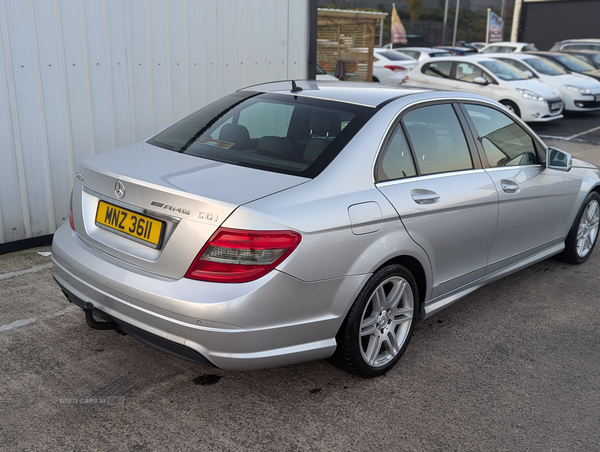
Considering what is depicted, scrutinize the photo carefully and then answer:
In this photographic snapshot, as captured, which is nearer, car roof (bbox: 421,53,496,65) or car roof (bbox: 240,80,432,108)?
car roof (bbox: 240,80,432,108)

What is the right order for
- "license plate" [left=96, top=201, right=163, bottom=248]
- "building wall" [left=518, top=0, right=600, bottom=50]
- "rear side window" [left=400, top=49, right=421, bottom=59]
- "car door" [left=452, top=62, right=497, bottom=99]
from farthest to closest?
1. "building wall" [left=518, top=0, right=600, bottom=50]
2. "rear side window" [left=400, top=49, right=421, bottom=59]
3. "car door" [left=452, top=62, right=497, bottom=99]
4. "license plate" [left=96, top=201, right=163, bottom=248]

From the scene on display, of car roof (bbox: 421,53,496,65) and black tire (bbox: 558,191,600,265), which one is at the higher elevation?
car roof (bbox: 421,53,496,65)

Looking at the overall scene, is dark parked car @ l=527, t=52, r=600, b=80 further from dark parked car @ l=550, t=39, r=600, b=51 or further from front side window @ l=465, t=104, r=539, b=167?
front side window @ l=465, t=104, r=539, b=167

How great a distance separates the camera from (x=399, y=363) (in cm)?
346

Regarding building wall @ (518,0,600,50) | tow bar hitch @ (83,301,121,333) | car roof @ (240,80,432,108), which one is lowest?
tow bar hitch @ (83,301,121,333)

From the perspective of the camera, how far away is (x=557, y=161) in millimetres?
4410

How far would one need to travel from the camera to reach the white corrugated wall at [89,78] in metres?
4.89

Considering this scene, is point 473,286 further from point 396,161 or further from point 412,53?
point 412,53

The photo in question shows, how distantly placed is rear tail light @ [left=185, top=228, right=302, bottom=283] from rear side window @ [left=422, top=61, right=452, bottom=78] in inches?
483

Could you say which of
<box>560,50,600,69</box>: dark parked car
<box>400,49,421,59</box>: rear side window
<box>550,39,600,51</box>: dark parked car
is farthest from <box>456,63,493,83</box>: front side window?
<box>550,39,600,51</box>: dark parked car

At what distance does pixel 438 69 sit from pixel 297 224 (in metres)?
12.4

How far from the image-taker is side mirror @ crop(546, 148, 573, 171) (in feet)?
14.3

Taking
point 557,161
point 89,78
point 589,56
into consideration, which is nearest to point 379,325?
point 557,161

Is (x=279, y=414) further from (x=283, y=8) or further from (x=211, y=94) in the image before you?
(x=283, y=8)
